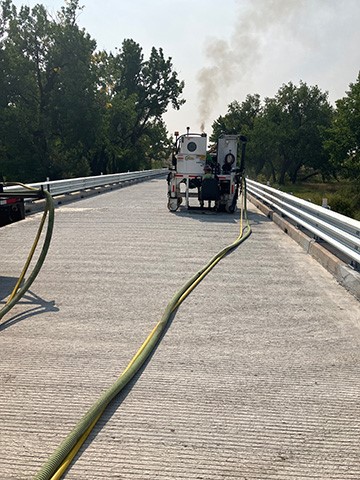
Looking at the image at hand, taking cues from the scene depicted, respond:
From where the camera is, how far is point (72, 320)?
4.65 meters

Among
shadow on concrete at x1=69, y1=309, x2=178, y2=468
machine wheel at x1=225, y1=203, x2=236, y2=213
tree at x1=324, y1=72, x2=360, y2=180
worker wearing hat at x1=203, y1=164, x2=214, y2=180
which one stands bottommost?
shadow on concrete at x1=69, y1=309, x2=178, y2=468

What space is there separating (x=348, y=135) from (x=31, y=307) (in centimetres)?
4440

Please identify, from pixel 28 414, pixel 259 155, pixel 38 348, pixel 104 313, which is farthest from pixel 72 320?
pixel 259 155

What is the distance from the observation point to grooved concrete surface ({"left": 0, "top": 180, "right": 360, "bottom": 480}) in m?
2.56

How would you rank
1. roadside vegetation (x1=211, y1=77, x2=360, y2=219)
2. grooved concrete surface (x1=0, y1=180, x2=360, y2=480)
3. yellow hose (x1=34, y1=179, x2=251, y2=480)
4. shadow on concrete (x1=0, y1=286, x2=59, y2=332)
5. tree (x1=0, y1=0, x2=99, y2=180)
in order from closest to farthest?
1. yellow hose (x1=34, y1=179, x2=251, y2=480)
2. grooved concrete surface (x1=0, y1=180, x2=360, y2=480)
3. shadow on concrete (x1=0, y1=286, x2=59, y2=332)
4. tree (x1=0, y1=0, x2=99, y2=180)
5. roadside vegetation (x1=211, y1=77, x2=360, y2=219)

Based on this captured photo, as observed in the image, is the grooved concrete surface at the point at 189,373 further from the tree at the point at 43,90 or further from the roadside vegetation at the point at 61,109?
the tree at the point at 43,90

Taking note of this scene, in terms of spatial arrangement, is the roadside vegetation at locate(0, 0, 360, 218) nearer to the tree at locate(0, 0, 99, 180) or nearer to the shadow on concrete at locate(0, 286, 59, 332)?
the tree at locate(0, 0, 99, 180)

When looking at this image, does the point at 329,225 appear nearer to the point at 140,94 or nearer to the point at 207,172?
the point at 207,172

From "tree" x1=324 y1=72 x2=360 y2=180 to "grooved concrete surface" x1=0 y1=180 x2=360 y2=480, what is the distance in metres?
40.1

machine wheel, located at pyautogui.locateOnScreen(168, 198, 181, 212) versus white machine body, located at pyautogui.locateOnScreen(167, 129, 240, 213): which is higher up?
white machine body, located at pyautogui.locateOnScreen(167, 129, 240, 213)

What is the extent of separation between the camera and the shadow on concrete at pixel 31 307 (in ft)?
15.1

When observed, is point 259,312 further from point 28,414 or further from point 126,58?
point 126,58

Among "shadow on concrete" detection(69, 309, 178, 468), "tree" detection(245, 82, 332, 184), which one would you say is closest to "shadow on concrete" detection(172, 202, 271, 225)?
"shadow on concrete" detection(69, 309, 178, 468)

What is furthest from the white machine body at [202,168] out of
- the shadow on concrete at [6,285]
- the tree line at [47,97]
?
the tree line at [47,97]
